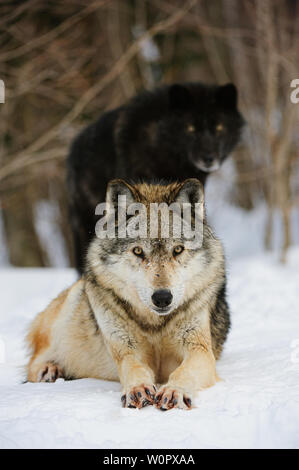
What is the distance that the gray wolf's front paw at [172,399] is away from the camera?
2.91 metres

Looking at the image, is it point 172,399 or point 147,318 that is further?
point 147,318

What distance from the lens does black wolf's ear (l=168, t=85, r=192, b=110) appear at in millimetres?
6235

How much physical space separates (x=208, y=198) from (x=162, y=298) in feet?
31.9

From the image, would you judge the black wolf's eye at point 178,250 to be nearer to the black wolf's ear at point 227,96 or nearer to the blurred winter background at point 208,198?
the blurred winter background at point 208,198

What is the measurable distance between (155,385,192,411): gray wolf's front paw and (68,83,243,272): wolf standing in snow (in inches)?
138

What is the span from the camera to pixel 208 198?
41.4ft

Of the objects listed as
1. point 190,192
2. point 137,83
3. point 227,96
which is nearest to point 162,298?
point 190,192

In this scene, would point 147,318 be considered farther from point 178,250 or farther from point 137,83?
point 137,83

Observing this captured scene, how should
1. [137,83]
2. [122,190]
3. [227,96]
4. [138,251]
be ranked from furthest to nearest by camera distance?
[137,83] → [227,96] → [122,190] → [138,251]

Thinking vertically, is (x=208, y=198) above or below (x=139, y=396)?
above

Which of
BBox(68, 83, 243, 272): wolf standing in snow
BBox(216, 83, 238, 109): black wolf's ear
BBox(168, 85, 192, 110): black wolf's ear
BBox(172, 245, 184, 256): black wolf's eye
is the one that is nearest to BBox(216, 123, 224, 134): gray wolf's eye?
BBox(68, 83, 243, 272): wolf standing in snow

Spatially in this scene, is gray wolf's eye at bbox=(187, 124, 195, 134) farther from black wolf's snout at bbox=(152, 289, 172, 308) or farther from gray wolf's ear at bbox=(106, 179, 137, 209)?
black wolf's snout at bbox=(152, 289, 172, 308)

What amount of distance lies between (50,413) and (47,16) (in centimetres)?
768

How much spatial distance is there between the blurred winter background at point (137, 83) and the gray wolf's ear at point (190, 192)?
3.96 meters
